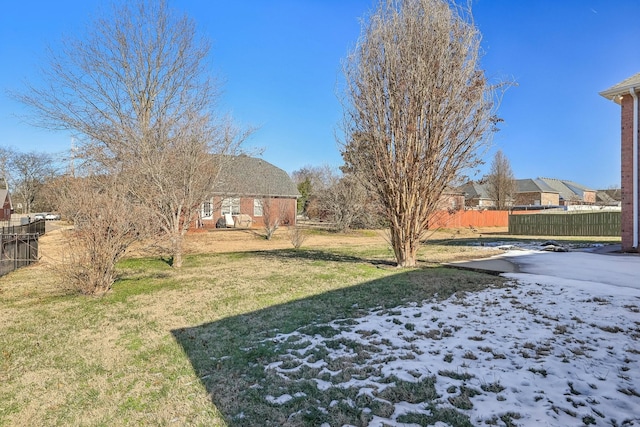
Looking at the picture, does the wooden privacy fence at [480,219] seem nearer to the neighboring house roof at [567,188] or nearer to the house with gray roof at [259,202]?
the house with gray roof at [259,202]

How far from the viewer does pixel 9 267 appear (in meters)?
8.60

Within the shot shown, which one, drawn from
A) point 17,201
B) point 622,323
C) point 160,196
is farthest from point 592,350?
point 17,201

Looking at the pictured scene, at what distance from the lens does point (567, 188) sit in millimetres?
52062

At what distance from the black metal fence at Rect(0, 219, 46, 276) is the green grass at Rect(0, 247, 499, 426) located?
811 millimetres

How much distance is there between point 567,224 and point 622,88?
43.1ft

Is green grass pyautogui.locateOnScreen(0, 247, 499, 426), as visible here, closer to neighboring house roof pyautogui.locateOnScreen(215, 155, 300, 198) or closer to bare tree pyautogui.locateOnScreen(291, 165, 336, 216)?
neighboring house roof pyautogui.locateOnScreen(215, 155, 300, 198)

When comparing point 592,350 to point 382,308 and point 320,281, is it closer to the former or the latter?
point 382,308

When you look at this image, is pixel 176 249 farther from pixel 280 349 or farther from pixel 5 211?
pixel 5 211

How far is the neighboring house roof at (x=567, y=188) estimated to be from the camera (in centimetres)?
4899

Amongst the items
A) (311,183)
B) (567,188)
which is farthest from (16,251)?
(567,188)

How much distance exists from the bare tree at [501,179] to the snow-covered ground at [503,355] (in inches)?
1233

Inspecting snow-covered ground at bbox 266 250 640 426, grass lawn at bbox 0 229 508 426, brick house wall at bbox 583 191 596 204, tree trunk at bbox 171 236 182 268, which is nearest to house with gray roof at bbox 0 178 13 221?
tree trunk at bbox 171 236 182 268

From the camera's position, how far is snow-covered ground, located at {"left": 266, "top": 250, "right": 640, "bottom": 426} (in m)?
2.46

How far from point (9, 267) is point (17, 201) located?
53569 mm
